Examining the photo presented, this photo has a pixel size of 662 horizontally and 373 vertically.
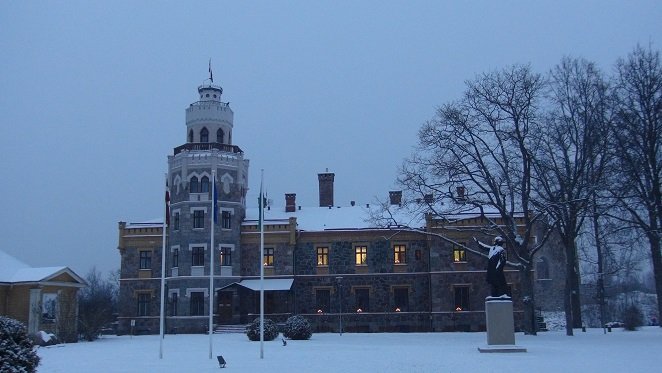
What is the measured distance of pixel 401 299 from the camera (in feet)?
142

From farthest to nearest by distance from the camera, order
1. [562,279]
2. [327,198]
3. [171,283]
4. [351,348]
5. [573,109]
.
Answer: [562,279] < [327,198] < [171,283] < [573,109] < [351,348]

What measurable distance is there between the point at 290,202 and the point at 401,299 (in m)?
10.9

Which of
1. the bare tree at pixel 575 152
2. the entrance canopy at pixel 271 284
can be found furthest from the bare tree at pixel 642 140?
the entrance canopy at pixel 271 284

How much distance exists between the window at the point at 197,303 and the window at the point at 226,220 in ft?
15.2

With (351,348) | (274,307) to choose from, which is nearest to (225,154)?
(274,307)

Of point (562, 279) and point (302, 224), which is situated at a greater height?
point (302, 224)

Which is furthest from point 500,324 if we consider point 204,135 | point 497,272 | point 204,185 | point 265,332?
point 204,135

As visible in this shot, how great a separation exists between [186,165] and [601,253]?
1042 inches

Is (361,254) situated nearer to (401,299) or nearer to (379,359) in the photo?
(401,299)

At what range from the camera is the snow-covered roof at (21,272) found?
34.2m

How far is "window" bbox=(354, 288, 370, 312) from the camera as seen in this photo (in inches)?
1705

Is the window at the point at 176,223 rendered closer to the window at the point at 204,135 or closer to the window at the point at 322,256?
the window at the point at 204,135

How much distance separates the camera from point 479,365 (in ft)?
58.9

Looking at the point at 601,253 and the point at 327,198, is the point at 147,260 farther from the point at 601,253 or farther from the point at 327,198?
the point at 601,253
